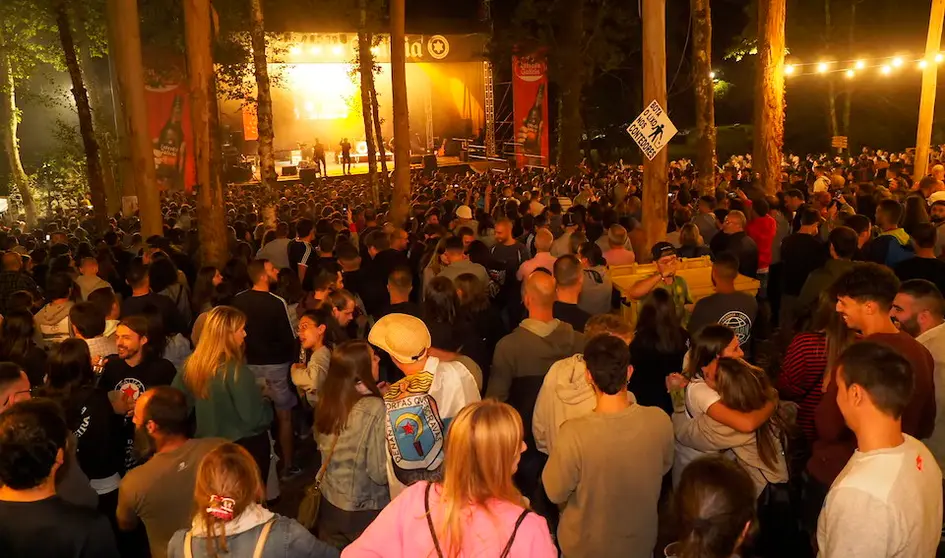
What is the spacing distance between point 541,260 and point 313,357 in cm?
286

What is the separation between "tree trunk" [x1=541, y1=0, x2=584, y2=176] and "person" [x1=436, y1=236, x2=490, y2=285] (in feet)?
62.4

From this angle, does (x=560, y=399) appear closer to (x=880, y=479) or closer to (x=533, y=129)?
(x=880, y=479)

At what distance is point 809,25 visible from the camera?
106 feet

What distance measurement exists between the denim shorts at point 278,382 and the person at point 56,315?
5.48 feet

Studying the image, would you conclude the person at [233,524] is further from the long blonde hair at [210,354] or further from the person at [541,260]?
the person at [541,260]

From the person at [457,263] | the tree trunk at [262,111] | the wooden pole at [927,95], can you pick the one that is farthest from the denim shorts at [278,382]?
the wooden pole at [927,95]

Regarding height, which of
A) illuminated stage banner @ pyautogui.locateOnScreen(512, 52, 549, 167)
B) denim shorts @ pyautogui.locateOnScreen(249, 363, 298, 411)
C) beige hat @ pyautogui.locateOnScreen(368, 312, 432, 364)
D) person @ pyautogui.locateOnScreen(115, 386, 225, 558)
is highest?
illuminated stage banner @ pyautogui.locateOnScreen(512, 52, 549, 167)

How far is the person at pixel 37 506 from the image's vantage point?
3.14m

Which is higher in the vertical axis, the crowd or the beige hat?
the beige hat

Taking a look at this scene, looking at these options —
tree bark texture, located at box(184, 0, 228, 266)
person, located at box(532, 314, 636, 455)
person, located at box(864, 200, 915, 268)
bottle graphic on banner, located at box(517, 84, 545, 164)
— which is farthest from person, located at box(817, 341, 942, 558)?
bottle graphic on banner, located at box(517, 84, 545, 164)

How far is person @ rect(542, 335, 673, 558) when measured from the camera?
3518mm

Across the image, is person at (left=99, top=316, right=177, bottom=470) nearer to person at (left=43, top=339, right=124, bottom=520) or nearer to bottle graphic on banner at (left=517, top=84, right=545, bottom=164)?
person at (left=43, top=339, right=124, bottom=520)

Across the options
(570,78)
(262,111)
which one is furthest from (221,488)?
(570,78)

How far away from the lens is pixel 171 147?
93.7 feet
